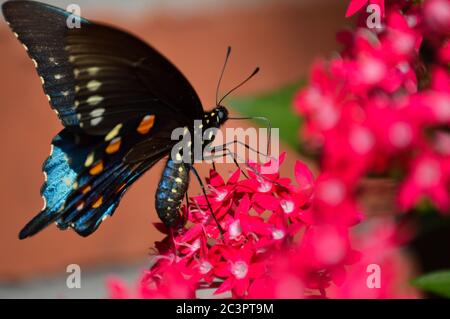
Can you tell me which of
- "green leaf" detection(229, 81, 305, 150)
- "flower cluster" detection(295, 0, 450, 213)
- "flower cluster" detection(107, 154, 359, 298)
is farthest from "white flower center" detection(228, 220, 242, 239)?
"green leaf" detection(229, 81, 305, 150)

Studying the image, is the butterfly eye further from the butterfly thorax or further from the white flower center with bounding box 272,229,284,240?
the white flower center with bounding box 272,229,284,240

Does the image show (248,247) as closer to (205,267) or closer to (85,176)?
(205,267)

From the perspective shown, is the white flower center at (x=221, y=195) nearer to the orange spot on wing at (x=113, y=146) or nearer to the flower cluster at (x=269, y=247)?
the flower cluster at (x=269, y=247)

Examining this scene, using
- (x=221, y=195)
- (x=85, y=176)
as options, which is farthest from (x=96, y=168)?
(x=221, y=195)

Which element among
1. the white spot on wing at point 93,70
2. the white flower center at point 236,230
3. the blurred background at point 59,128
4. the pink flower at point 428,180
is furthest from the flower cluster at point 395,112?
the blurred background at point 59,128

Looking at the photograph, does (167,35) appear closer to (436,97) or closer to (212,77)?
(212,77)
